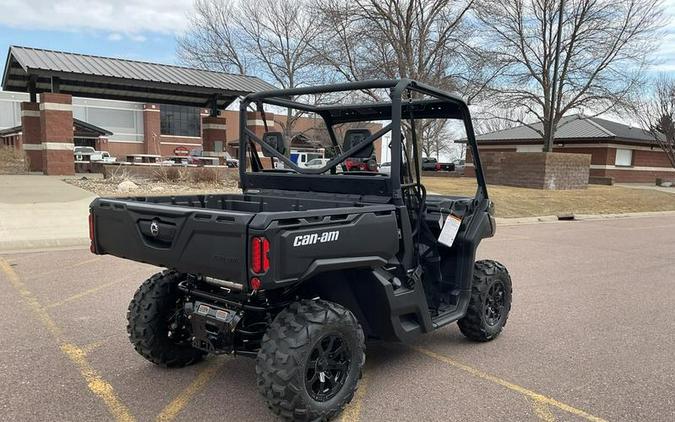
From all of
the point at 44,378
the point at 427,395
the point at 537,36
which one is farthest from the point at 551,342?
the point at 537,36

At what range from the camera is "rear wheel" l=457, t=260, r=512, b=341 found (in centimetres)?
441

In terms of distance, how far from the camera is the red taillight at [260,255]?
105 inches

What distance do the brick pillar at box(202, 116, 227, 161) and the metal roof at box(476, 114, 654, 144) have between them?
58.8 feet

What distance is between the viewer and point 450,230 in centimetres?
406

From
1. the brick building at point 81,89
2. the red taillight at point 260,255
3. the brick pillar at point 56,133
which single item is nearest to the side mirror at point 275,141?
the red taillight at point 260,255

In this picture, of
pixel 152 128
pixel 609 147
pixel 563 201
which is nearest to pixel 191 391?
pixel 563 201

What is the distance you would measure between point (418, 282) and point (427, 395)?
29.5 inches

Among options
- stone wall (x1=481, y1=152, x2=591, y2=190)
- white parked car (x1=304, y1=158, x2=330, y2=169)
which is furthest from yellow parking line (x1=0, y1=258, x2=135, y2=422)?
stone wall (x1=481, y1=152, x2=591, y2=190)

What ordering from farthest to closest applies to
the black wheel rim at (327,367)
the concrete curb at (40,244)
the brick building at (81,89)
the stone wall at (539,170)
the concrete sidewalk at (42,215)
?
the stone wall at (539,170), the brick building at (81,89), the concrete sidewalk at (42,215), the concrete curb at (40,244), the black wheel rim at (327,367)

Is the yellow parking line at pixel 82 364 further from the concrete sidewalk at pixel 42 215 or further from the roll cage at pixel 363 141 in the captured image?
the concrete sidewalk at pixel 42 215

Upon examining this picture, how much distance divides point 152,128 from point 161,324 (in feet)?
232

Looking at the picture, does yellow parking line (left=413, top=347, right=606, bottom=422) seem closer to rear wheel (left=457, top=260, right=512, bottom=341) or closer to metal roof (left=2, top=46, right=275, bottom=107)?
rear wheel (left=457, top=260, right=512, bottom=341)

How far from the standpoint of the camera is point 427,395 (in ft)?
11.6

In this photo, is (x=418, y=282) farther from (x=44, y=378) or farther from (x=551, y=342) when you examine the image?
(x=44, y=378)
